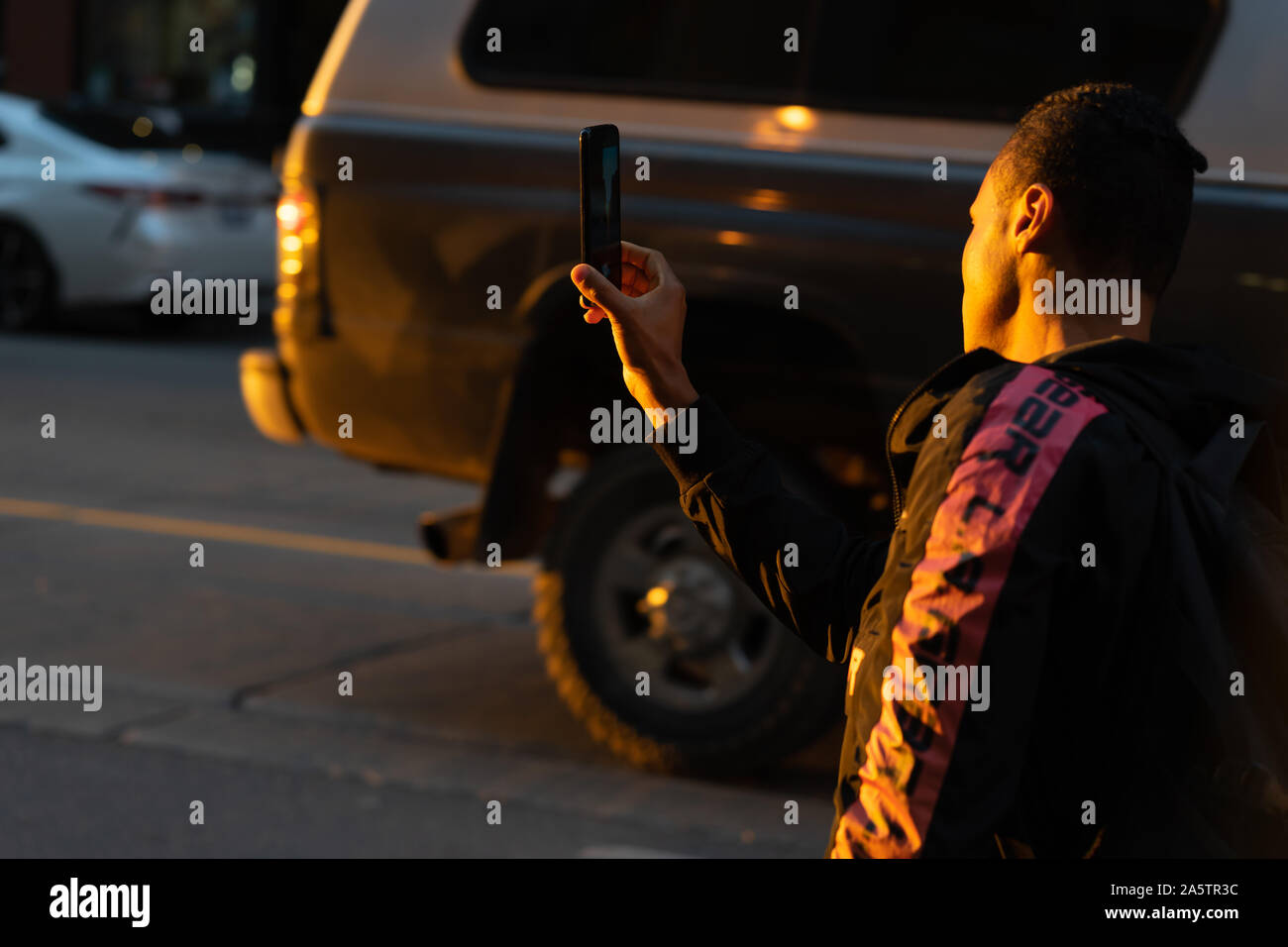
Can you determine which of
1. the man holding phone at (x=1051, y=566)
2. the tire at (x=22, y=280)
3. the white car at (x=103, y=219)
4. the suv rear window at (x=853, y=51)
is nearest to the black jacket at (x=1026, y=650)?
the man holding phone at (x=1051, y=566)

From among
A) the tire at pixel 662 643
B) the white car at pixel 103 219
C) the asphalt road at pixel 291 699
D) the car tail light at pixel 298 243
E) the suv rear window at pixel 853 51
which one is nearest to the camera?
the suv rear window at pixel 853 51

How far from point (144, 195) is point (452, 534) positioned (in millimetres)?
9694

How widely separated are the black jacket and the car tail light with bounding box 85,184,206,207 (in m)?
13.2

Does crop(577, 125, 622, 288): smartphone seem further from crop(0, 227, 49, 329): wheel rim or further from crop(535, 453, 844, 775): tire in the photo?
crop(0, 227, 49, 329): wheel rim

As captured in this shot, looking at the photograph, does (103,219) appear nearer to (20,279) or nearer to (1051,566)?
(20,279)

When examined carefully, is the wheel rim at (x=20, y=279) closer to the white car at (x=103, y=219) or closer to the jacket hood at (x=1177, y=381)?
the white car at (x=103, y=219)

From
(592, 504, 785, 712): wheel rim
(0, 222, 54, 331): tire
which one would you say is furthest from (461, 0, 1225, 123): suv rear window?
(0, 222, 54, 331): tire

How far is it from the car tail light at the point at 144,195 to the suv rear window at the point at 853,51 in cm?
942

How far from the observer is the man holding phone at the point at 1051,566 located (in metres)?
1.44

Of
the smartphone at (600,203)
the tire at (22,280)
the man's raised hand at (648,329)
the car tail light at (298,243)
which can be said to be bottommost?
the tire at (22,280)

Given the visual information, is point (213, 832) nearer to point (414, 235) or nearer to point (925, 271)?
point (414, 235)

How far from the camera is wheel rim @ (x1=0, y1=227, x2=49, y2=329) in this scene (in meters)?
14.3
